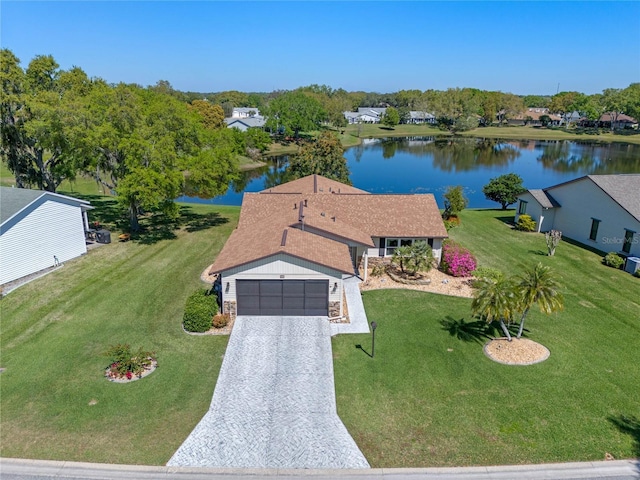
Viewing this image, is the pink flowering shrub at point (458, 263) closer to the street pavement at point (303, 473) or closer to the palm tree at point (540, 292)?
the palm tree at point (540, 292)

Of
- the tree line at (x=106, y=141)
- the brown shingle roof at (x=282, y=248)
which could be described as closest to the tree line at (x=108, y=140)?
the tree line at (x=106, y=141)

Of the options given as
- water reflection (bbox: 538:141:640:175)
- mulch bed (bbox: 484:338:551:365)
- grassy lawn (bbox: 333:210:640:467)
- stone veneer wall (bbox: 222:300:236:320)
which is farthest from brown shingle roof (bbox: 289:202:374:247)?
water reflection (bbox: 538:141:640:175)

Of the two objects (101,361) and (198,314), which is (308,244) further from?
(101,361)

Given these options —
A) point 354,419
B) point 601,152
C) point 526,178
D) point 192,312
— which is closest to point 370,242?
point 192,312

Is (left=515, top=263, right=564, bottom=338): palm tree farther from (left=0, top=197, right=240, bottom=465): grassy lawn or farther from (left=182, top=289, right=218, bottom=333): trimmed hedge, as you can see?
(left=182, top=289, right=218, bottom=333): trimmed hedge

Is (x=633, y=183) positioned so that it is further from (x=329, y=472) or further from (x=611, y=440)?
Answer: (x=329, y=472)

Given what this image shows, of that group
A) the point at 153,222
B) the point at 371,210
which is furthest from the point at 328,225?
the point at 153,222
